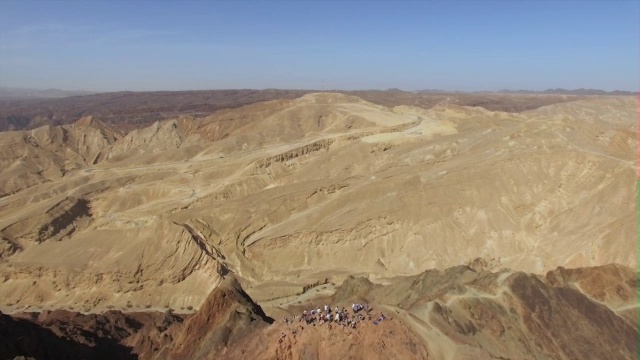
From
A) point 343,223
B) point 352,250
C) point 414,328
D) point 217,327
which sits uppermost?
point 414,328

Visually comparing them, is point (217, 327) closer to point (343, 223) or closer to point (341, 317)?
point (341, 317)

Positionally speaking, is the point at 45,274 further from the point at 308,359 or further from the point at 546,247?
the point at 546,247

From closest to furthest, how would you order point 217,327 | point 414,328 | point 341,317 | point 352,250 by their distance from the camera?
point 341,317, point 414,328, point 217,327, point 352,250

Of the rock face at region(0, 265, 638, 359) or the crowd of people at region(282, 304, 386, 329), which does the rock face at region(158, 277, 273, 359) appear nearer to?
the rock face at region(0, 265, 638, 359)

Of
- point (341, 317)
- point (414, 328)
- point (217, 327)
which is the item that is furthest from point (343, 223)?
point (341, 317)

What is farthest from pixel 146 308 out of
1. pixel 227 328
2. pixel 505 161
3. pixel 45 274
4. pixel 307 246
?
pixel 505 161
